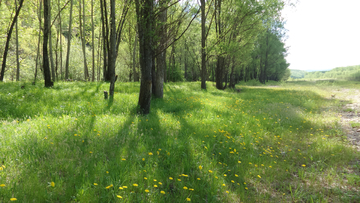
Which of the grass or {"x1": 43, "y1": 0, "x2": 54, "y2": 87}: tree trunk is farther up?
{"x1": 43, "y1": 0, "x2": 54, "y2": 87}: tree trunk

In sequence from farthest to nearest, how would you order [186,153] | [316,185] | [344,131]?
1. [344,131]
2. [186,153]
3. [316,185]

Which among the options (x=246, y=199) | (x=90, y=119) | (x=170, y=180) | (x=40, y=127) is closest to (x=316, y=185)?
(x=246, y=199)

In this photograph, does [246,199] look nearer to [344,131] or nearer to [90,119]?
[90,119]

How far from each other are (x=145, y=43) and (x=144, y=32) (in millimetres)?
420

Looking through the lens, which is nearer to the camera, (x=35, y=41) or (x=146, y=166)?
(x=146, y=166)

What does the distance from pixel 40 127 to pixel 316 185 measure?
6700mm

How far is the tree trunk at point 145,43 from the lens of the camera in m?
6.50

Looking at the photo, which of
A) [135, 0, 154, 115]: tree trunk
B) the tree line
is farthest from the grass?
the tree line

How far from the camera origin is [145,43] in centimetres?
673

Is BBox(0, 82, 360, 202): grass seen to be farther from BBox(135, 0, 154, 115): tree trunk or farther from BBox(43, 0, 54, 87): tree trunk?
BBox(43, 0, 54, 87): tree trunk

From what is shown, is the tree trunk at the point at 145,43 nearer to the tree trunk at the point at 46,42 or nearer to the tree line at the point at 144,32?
the tree line at the point at 144,32

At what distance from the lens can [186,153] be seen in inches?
165

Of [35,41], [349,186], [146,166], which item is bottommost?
[349,186]

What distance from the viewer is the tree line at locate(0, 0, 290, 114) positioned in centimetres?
701
